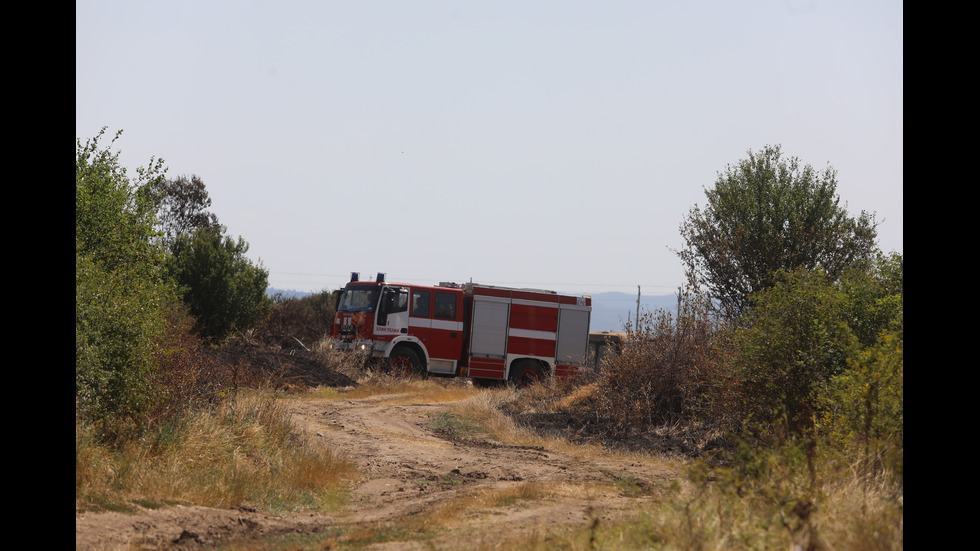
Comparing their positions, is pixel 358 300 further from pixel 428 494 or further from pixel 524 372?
pixel 428 494

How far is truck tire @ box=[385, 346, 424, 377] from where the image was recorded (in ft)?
80.1

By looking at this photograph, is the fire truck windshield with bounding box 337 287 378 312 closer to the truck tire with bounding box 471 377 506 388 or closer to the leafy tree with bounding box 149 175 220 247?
the truck tire with bounding box 471 377 506 388

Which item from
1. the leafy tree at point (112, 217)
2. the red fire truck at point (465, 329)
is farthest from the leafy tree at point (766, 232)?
the leafy tree at point (112, 217)

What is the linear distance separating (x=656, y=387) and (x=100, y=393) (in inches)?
390

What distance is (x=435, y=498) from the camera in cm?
950

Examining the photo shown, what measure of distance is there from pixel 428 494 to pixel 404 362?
14.8 metres

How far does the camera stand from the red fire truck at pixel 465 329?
79.9ft

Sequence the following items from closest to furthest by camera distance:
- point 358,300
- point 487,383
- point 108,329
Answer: point 108,329 < point 358,300 < point 487,383

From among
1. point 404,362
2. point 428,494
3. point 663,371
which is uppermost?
point 663,371

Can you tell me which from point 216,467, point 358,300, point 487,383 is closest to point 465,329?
point 487,383

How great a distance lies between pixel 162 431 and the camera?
32.9ft

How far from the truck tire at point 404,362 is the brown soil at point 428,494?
7.05m
